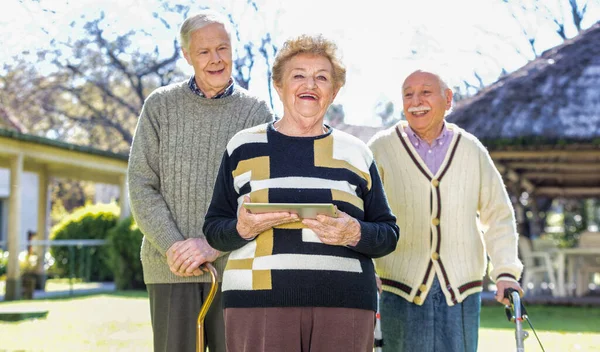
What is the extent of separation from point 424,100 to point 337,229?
141cm

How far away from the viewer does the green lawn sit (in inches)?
324

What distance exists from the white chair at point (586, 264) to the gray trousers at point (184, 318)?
35.8 feet

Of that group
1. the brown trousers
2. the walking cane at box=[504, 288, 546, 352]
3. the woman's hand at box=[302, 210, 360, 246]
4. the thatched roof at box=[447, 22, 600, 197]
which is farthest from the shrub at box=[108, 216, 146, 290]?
the woman's hand at box=[302, 210, 360, 246]

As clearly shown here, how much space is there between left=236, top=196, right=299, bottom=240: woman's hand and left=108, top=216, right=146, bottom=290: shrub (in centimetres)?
1469

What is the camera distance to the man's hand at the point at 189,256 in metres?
3.10

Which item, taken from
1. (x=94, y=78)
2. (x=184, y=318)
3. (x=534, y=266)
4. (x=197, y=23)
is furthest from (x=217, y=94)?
(x=94, y=78)

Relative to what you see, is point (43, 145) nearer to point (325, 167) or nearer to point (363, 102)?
point (363, 102)

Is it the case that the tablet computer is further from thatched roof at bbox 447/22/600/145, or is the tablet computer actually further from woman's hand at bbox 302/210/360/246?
thatched roof at bbox 447/22/600/145

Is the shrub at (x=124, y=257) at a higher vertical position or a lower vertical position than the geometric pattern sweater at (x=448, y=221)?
lower

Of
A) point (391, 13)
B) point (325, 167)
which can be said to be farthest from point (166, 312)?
point (391, 13)

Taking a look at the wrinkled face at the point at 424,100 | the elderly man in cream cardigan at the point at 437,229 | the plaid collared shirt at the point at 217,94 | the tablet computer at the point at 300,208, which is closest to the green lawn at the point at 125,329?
the elderly man in cream cardigan at the point at 437,229

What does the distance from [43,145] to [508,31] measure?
11418mm

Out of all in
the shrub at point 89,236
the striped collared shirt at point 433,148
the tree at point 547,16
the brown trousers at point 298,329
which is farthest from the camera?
the tree at point 547,16

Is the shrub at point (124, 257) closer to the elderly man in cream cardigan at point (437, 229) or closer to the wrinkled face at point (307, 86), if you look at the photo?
the elderly man in cream cardigan at point (437, 229)
